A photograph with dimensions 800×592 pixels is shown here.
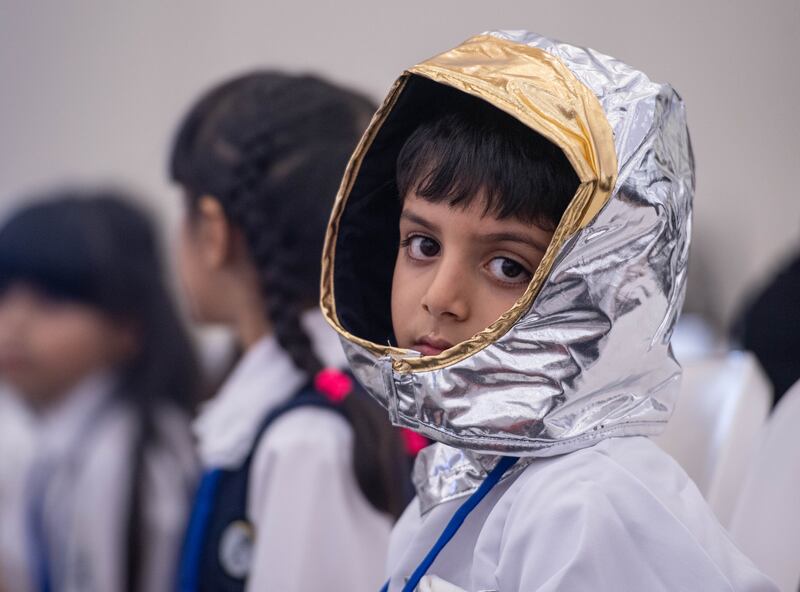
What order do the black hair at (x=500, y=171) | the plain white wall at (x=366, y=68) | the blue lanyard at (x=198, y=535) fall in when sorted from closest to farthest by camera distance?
1. the black hair at (x=500, y=171)
2. the blue lanyard at (x=198, y=535)
3. the plain white wall at (x=366, y=68)

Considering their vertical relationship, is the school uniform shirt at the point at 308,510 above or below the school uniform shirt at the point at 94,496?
above

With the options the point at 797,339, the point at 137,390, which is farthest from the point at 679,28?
the point at 137,390

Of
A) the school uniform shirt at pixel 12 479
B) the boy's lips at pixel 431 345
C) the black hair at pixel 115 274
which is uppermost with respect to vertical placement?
the boy's lips at pixel 431 345

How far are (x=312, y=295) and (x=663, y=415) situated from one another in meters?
0.67

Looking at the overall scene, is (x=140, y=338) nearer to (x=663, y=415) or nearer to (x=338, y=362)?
(x=338, y=362)

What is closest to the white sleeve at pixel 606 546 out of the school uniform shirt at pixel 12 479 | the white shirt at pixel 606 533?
the white shirt at pixel 606 533

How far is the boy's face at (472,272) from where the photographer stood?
823mm

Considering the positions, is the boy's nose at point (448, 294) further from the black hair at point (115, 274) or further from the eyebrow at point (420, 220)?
the black hair at point (115, 274)

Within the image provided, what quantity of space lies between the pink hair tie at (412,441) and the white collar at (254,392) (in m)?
0.13

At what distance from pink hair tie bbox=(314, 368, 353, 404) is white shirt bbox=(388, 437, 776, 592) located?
51 centimetres

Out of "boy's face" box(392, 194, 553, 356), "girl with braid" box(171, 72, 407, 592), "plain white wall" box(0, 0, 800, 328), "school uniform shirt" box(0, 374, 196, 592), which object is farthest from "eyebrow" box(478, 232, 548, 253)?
"plain white wall" box(0, 0, 800, 328)

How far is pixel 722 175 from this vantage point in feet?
12.0

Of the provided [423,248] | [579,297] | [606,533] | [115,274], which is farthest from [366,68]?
[606,533]

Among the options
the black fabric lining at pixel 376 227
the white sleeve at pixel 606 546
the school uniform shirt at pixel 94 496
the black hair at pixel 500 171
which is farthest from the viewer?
the school uniform shirt at pixel 94 496
